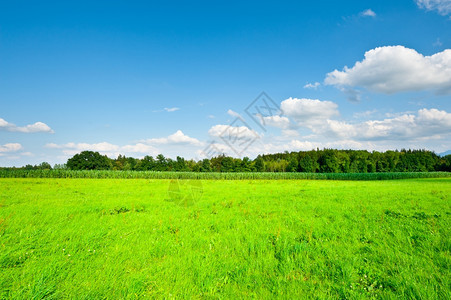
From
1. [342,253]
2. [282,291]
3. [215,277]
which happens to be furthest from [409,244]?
[215,277]

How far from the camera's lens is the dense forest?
96.7 meters

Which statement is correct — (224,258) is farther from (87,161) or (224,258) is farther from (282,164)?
(282,164)

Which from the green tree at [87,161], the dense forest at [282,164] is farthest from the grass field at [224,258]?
the green tree at [87,161]

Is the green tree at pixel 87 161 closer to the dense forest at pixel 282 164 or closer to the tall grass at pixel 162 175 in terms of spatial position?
the dense forest at pixel 282 164

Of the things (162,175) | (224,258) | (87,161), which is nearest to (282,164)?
(162,175)

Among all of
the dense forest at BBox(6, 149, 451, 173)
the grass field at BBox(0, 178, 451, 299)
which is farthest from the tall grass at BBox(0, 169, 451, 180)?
the grass field at BBox(0, 178, 451, 299)

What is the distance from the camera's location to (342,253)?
491 cm

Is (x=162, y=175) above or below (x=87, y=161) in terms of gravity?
below

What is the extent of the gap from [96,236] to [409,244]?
8.36 metres

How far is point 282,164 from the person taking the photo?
130m

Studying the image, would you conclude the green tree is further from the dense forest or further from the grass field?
the grass field

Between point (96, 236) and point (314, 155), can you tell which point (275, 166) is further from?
point (96, 236)

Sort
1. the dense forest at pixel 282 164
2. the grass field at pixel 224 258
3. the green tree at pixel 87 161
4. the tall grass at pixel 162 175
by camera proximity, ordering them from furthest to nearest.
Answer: the dense forest at pixel 282 164 → the green tree at pixel 87 161 → the tall grass at pixel 162 175 → the grass field at pixel 224 258

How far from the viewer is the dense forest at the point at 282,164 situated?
9674 cm
